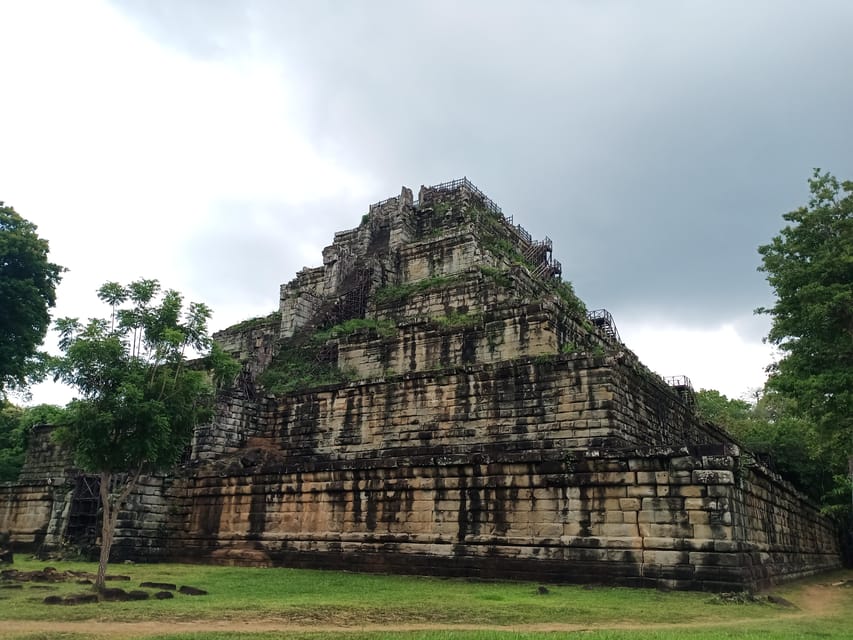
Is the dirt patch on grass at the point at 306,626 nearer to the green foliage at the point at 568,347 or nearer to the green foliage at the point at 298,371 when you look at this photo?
the green foliage at the point at 568,347

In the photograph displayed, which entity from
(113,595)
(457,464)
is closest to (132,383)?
(113,595)

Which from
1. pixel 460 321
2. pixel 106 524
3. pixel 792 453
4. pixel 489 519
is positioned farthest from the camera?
pixel 792 453

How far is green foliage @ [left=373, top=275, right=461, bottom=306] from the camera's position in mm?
26812

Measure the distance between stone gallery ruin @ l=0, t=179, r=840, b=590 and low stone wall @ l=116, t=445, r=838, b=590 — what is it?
0.04 meters

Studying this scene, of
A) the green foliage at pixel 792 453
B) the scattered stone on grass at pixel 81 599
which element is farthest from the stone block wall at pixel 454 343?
the scattered stone on grass at pixel 81 599

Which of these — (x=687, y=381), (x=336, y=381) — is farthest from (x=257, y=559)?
(x=687, y=381)

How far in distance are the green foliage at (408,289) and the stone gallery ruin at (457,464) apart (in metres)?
0.11

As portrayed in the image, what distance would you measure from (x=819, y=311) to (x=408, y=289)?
1552cm

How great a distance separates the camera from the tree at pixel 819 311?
17500 millimetres

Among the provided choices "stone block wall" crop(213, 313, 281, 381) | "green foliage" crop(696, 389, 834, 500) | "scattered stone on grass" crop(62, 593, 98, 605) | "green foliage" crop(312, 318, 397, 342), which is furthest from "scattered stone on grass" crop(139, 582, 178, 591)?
"green foliage" crop(696, 389, 834, 500)

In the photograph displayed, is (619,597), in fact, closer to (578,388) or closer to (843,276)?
(578,388)

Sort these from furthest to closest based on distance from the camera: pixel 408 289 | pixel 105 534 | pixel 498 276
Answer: pixel 408 289 < pixel 498 276 < pixel 105 534

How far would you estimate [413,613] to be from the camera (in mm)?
10289

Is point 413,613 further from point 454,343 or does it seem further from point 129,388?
point 454,343
